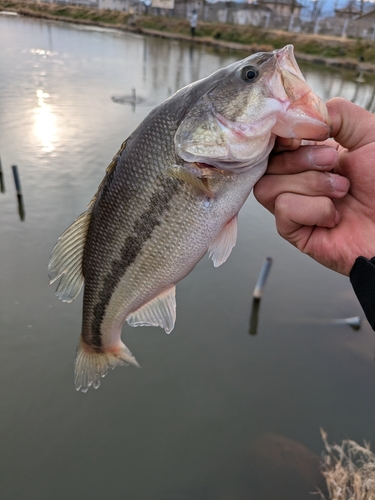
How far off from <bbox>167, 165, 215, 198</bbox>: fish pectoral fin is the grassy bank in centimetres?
2900

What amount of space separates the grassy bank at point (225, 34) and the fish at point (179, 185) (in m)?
28.9

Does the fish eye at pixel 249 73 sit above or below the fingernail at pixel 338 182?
above

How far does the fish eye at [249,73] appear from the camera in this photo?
149cm

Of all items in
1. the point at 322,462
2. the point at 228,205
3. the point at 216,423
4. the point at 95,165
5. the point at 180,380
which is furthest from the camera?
the point at 95,165

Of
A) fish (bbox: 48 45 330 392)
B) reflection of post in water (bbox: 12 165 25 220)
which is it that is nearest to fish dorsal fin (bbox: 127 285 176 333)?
fish (bbox: 48 45 330 392)

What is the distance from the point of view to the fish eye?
149 cm

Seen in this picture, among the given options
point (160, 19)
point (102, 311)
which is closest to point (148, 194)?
point (102, 311)

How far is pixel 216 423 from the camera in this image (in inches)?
168

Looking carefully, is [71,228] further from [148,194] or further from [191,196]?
[191,196]

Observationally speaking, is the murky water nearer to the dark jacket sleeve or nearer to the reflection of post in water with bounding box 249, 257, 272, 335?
the reflection of post in water with bounding box 249, 257, 272, 335

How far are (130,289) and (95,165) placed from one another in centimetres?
777

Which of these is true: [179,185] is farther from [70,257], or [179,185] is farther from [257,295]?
[257,295]

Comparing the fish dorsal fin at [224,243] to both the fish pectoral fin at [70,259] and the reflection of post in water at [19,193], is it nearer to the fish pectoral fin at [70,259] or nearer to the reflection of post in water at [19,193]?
the fish pectoral fin at [70,259]

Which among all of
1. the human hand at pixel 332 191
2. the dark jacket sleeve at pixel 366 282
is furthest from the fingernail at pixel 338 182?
the dark jacket sleeve at pixel 366 282
